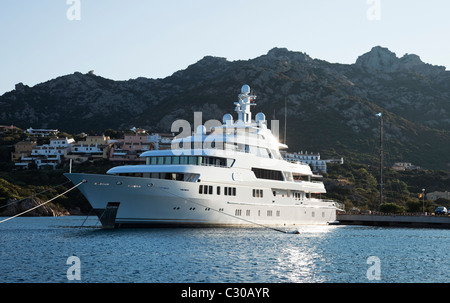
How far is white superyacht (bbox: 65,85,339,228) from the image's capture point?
3869 cm

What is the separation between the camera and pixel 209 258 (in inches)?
1063

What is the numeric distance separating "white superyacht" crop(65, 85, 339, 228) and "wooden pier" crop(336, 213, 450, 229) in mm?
13980

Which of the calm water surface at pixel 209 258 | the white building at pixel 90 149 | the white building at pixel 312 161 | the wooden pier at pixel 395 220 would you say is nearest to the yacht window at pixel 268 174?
the calm water surface at pixel 209 258

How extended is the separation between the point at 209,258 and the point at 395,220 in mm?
44347

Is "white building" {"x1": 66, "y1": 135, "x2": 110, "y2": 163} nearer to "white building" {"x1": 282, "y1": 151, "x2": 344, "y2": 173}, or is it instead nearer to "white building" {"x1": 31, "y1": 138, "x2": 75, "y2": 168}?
"white building" {"x1": 31, "y1": 138, "x2": 75, "y2": 168}

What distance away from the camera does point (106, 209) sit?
128ft

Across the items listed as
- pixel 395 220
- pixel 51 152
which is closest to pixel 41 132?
pixel 51 152

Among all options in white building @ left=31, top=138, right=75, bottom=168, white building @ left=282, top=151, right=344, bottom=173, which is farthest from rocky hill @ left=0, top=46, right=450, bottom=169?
white building @ left=31, top=138, right=75, bottom=168

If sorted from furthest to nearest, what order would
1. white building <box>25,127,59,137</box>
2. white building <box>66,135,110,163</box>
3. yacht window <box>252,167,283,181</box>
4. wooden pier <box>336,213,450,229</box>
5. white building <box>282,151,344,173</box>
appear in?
white building <box>25,127,59,137</box>
white building <box>282,151,344,173</box>
white building <box>66,135,110,163</box>
wooden pier <box>336,213,450,229</box>
yacht window <box>252,167,283,181</box>

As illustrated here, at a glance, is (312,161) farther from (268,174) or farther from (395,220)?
(268,174)

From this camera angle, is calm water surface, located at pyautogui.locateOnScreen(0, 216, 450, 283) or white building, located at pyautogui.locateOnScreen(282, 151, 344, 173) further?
white building, located at pyautogui.locateOnScreen(282, 151, 344, 173)

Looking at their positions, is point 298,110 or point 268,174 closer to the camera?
point 268,174

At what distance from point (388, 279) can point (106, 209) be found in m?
22.9

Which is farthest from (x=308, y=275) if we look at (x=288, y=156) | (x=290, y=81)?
(x=290, y=81)
